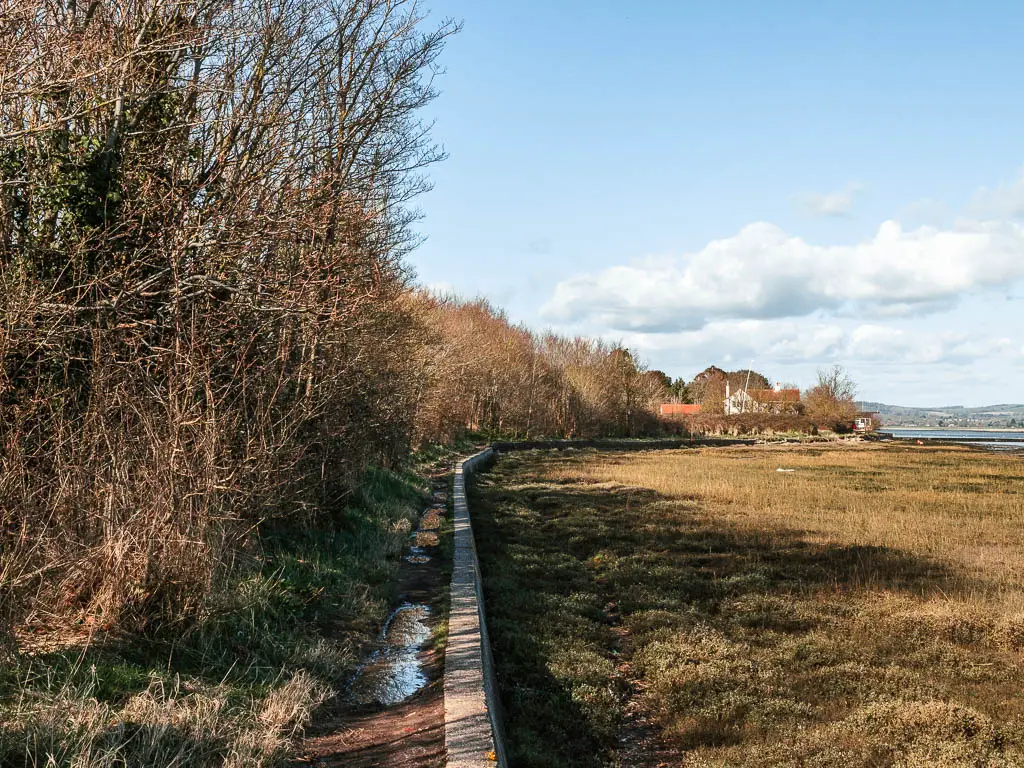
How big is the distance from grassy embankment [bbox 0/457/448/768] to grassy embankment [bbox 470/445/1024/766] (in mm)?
1602

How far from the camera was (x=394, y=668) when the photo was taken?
22.2 ft

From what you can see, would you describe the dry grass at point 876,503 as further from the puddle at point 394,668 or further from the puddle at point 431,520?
the puddle at point 394,668

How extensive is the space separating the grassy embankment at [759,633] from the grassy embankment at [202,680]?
1.60 metres

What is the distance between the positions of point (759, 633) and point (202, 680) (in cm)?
570

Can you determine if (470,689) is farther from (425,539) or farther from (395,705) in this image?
(425,539)

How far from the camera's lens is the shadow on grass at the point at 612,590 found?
627cm

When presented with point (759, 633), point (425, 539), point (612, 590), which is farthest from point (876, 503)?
point (759, 633)

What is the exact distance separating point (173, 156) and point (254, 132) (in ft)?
6.57

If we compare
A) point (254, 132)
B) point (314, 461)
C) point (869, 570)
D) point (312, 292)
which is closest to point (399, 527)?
point (314, 461)

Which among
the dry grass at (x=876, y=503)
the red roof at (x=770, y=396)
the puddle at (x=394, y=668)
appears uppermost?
the red roof at (x=770, y=396)

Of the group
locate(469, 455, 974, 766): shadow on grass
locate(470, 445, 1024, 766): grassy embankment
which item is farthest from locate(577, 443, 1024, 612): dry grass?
locate(469, 455, 974, 766): shadow on grass

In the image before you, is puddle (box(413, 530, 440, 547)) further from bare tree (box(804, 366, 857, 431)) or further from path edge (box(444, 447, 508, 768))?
bare tree (box(804, 366, 857, 431))

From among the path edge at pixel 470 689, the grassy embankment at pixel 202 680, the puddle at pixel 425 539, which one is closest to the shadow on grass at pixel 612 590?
the path edge at pixel 470 689

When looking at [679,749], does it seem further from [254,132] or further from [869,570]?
[254,132]
